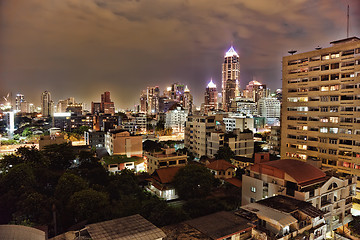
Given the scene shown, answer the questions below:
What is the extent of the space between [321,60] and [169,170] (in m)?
14.1

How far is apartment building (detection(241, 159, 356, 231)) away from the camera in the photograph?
1005cm

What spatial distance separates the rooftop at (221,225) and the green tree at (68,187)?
591 cm

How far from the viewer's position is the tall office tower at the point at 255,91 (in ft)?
320

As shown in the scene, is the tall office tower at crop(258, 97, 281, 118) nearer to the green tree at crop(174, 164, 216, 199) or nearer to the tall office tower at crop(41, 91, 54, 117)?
the green tree at crop(174, 164, 216, 199)

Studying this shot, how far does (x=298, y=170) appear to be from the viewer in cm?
1056

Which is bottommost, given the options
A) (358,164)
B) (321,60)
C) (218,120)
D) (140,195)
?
(140,195)

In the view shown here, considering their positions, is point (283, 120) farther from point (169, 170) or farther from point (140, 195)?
point (140, 195)

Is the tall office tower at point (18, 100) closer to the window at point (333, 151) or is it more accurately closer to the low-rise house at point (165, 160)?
the low-rise house at point (165, 160)

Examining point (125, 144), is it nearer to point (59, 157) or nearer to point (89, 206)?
point (59, 157)

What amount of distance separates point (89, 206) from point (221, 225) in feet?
17.4

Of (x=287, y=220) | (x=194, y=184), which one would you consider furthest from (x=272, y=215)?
(x=194, y=184)

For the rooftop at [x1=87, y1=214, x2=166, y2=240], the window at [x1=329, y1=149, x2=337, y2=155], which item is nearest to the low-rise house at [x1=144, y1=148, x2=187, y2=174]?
the rooftop at [x1=87, y1=214, x2=166, y2=240]

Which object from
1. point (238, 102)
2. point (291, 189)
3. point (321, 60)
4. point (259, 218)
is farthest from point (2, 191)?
point (238, 102)

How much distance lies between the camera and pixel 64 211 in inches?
391
